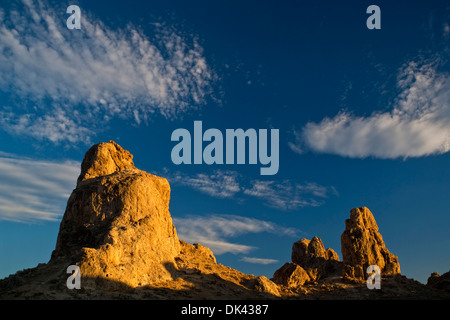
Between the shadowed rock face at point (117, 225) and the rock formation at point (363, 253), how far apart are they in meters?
30.6

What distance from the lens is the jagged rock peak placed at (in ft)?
158

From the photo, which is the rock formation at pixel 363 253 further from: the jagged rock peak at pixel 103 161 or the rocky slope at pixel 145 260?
the jagged rock peak at pixel 103 161

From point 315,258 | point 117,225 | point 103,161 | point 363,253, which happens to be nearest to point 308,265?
point 315,258

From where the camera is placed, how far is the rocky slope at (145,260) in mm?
31000

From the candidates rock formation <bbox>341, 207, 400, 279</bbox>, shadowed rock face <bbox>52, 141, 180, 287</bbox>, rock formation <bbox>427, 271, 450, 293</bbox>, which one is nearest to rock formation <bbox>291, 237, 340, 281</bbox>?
rock formation <bbox>341, 207, 400, 279</bbox>

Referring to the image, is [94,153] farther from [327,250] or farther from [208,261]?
[327,250]

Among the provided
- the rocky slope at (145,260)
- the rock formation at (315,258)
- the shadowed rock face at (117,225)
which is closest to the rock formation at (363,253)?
the rocky slope at (145,260)

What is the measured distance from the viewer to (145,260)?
37.6m

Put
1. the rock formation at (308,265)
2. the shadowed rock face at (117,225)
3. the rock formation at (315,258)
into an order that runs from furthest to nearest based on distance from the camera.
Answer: the rock formation at (315,258) < the rock formation at (308,265) < the shadowed rock face at (117,225)

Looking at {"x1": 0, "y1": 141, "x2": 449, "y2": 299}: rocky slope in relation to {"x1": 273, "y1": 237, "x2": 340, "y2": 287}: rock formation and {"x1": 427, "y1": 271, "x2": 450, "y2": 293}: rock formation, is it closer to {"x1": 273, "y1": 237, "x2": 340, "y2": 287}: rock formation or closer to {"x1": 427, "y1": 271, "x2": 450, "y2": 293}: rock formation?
{"x1": 273, "y1": 237, "x2": 340, "y2": 287}: rock formation
